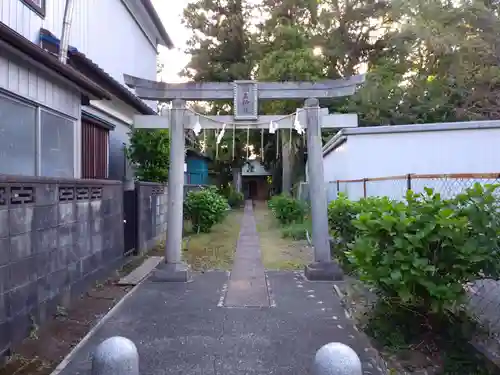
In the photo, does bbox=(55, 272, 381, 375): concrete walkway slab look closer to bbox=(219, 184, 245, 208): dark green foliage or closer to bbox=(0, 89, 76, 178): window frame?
bbox=(0, 89, 76, 178): window frame

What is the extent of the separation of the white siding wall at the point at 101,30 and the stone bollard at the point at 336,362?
23.0 ft

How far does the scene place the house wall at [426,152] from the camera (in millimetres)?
9914

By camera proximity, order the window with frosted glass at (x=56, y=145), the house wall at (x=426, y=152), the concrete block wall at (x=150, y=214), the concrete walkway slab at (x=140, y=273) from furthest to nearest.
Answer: the concrete block wall at (x=150, y=214), the house wall at (x=426, y=152), the concrete walkway slab at (x=140, y=273), the window with frosted glass at (x=56, y=145)

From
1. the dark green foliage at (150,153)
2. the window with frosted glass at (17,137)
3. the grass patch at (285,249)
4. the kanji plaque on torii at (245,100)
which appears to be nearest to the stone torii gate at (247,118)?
the kanji plaque on torii at (245,100)

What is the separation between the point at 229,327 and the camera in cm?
527

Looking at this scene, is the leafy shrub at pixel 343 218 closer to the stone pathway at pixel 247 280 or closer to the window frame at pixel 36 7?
the stone pathway at pixel 247 280

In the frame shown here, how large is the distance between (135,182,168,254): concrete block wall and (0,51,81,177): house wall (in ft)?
7.26

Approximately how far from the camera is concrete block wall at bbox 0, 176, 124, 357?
4.25 m

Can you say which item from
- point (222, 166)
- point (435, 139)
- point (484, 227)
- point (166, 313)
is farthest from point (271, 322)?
point (222, 166)

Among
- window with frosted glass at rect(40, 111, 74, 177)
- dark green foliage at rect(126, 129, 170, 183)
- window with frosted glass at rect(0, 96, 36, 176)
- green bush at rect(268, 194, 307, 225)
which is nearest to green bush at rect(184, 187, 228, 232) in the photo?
dark green foliage at rect(126, 129, 170, 183)

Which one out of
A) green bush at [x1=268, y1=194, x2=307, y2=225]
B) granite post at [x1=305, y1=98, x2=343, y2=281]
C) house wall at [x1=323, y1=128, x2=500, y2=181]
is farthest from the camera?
green bush at [x1=268, y1=194, x2=307, y2=225]

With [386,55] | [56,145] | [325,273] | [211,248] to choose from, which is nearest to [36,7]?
[56,145]

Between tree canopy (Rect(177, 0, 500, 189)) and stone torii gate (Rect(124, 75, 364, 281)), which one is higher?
tree canopy (Rect(177, 0, 500, 189))

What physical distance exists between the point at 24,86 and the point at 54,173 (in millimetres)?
1634
